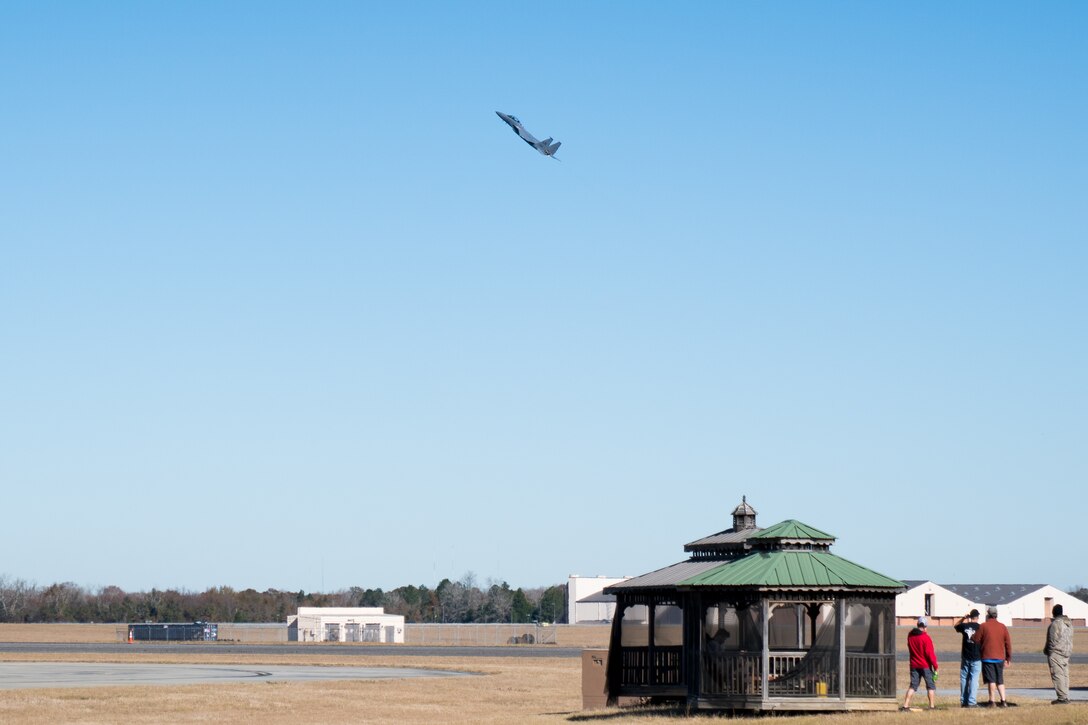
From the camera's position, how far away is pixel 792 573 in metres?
29.7

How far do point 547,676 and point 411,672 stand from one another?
19.3ft

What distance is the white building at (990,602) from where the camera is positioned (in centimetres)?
14638

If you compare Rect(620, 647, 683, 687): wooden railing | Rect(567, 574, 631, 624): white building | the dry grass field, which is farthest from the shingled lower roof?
Rect(567, 574, 631, 624): white building

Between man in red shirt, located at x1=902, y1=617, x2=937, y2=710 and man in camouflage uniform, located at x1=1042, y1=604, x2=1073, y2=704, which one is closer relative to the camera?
man in camouflage uniform, located at x1=1042, y1=604, x2=1073, y2=704

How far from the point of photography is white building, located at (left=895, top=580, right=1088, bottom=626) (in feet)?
480

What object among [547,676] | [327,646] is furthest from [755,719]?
[327,646]

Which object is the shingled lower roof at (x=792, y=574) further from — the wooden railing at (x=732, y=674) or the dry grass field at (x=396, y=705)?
the dry grass field at (x=396, y=705)

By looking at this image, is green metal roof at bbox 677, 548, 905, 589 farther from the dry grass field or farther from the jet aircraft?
the jet aircraft

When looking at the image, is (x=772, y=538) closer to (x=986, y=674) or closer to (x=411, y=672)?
(x=986, y=674)

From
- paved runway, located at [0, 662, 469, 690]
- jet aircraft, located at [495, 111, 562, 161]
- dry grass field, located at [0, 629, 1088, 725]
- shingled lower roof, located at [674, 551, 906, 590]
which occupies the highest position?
jet aircraft, located at [495, 111, 562, 161]

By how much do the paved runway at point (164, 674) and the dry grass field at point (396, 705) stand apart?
337cm

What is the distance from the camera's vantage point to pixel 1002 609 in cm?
14812

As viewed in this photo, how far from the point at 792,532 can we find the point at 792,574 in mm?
1707

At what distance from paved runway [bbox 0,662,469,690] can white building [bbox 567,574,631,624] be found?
95.0 m
